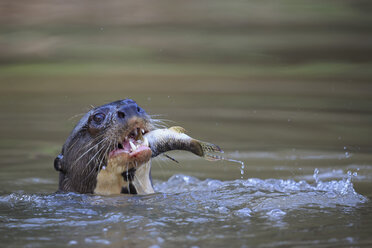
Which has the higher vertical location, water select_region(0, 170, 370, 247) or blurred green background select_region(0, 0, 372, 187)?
blurred green background select_region(0, 0, 372, 187)

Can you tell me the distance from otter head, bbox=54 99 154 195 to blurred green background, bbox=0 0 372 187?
5.38ft

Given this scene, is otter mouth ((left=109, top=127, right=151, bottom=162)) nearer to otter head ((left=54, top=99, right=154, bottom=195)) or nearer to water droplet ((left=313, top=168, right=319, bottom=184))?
otter head ((left=54, top=99, right=154, bottom=195))

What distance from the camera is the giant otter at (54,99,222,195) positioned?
3.72m

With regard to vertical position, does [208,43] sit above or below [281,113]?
above

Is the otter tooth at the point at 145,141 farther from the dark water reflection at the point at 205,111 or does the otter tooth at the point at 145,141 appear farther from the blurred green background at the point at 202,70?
the blurred green background at the point at 202,70

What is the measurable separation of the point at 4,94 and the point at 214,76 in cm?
223

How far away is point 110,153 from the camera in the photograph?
12.4 ft

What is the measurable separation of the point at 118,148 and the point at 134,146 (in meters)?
0.09

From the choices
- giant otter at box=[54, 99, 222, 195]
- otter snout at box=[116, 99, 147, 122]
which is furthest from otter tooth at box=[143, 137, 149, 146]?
otter snout at box=[116, 99, 147, 122]

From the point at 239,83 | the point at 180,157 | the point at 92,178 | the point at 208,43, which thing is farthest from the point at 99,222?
the point at 208,43

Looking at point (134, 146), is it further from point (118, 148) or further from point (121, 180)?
point (121, 180)

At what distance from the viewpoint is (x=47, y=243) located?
299 cm

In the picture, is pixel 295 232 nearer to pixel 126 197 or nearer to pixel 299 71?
pixel 126 197

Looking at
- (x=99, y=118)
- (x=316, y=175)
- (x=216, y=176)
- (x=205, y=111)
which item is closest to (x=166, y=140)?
(x=99, y=118)
